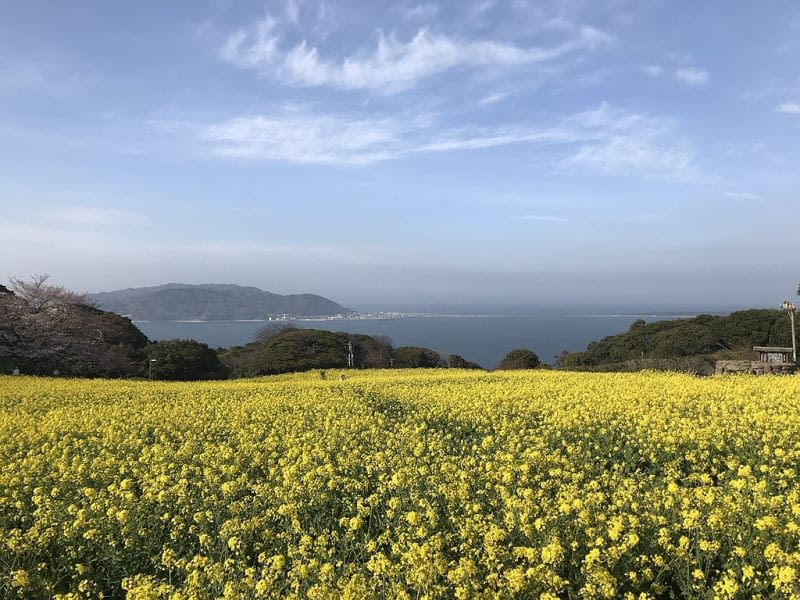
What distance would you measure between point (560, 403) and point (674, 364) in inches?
791

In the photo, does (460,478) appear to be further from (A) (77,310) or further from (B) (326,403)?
(A) (77,310)

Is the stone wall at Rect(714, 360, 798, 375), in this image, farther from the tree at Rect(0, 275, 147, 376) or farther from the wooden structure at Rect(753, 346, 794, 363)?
the tree at Rect(0, 275, 147, 376)

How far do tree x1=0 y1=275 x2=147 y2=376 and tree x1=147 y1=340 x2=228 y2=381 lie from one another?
114 inches

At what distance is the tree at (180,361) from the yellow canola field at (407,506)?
94.0 feet

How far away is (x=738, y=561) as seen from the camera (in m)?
3.74

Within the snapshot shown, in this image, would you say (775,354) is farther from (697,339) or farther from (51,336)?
(51,336)

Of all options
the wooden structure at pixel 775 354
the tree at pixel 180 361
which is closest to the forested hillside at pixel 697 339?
the wooden structure at pixel 775 354

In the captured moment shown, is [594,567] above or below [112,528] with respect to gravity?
above

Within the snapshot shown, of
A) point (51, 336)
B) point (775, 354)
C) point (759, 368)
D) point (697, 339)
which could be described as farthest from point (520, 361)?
point (51, 336)

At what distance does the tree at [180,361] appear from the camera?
37.1 metres

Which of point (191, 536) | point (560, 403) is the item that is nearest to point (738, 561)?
point (191, 536)

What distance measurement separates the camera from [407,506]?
16.1ft

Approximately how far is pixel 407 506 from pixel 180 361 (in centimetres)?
3645

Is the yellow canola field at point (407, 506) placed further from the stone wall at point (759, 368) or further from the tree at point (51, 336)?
the tree at point (51, 336)
